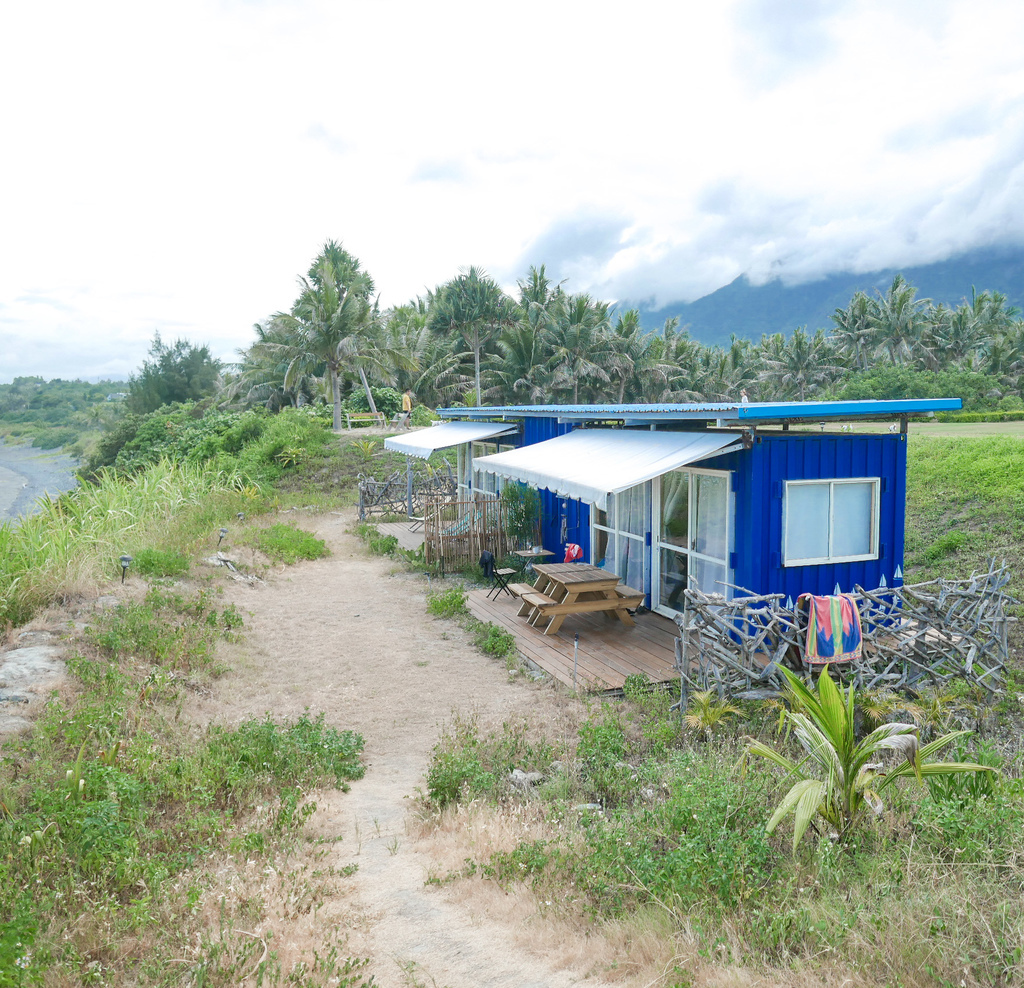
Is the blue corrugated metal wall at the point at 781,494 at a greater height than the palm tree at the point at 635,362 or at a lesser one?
lesser

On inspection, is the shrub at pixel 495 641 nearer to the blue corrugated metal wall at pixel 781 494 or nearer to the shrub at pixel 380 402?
the blue corrugated metal wall at pixel 781 494

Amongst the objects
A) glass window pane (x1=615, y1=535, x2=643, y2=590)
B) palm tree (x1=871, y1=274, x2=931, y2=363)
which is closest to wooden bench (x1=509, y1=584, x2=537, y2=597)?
glass window pane (x1=615, y1=535, x2=643, y2=590)

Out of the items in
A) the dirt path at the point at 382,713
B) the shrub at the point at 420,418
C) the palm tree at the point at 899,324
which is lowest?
the dirt path at the point at 382,713

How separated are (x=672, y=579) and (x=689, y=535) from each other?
0.78m

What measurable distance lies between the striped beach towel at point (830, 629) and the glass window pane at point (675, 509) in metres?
2.39

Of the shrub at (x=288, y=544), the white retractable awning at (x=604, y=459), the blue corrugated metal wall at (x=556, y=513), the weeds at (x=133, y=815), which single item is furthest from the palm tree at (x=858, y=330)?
the weeds at (x=133, y=815)

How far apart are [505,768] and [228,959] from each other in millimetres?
2483

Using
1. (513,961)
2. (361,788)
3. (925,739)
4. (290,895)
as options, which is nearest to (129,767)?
(361,788)

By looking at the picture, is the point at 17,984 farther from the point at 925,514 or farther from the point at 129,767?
the point at 925,514

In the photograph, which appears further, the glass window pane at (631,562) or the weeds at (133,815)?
the glass window pane at (631,562)

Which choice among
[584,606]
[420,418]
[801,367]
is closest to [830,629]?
[584,606]

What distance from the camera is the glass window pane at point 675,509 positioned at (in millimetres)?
8594

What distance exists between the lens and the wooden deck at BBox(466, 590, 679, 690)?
7.25m

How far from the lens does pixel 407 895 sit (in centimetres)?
377
